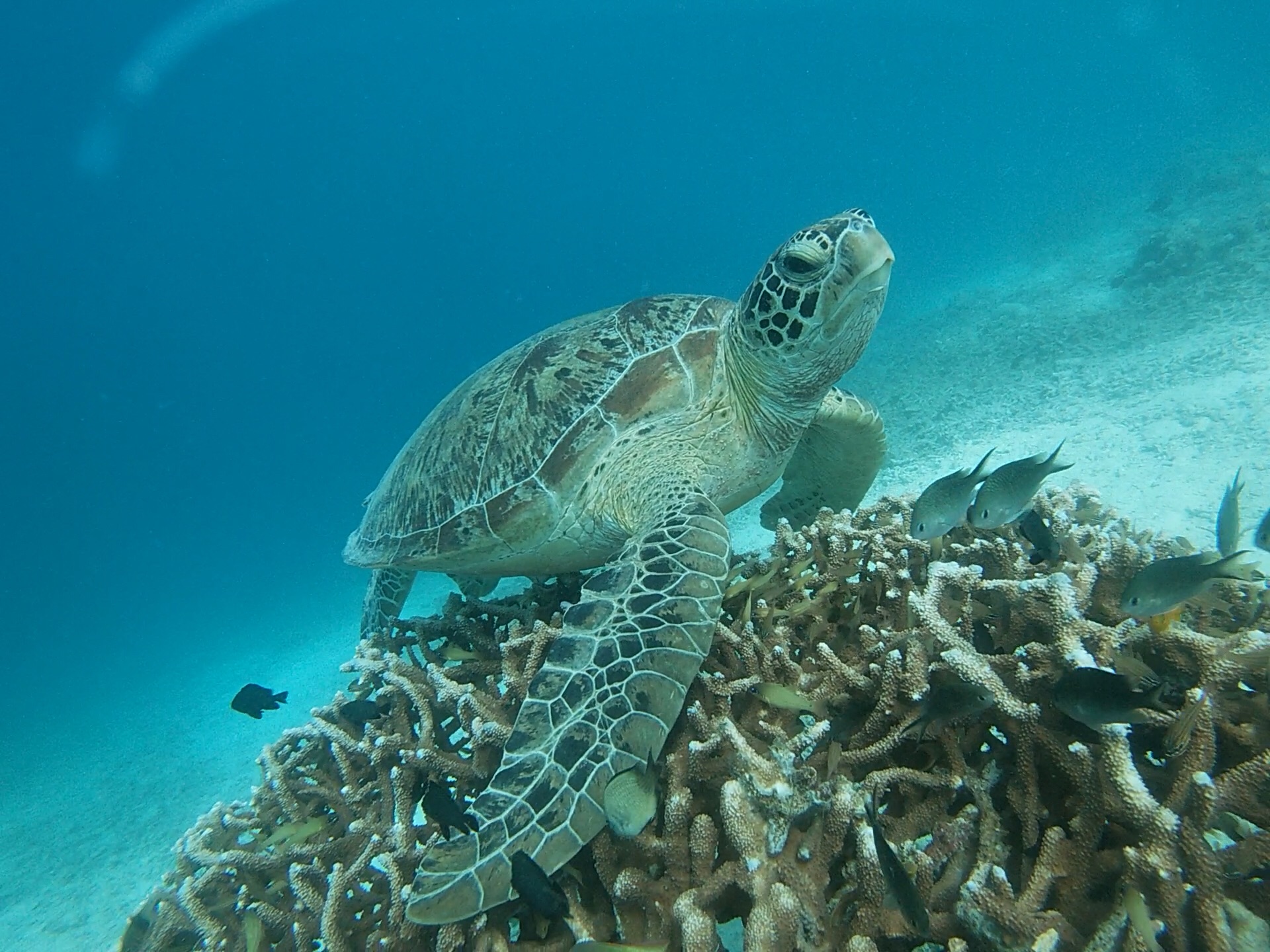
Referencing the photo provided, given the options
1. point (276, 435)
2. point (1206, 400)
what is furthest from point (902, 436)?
point (276, 435)

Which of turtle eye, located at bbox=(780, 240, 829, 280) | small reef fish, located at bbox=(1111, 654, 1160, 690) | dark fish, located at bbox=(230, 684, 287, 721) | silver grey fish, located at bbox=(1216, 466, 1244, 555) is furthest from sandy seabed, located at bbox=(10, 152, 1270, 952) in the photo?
turtle eye, located at bbox=(780, 240, 829, 280)

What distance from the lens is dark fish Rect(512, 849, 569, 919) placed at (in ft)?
4.91

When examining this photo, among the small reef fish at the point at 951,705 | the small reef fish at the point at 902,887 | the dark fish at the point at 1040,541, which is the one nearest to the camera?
the small reef fish at the point at 902,887

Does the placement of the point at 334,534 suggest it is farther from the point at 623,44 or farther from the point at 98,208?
the point at 623,44

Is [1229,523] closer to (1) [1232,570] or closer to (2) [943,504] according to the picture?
(1) [1232,570]

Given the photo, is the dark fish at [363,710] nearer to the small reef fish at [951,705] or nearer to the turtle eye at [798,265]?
the small reef fish at [951,705]

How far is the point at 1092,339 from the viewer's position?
9078 mm

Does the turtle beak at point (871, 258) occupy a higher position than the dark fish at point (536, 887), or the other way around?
the turtle beak at point (871, 258)

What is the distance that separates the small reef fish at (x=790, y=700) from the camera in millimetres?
1829

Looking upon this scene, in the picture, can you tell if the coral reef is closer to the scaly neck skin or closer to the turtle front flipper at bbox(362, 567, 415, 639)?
the scaly neck skin

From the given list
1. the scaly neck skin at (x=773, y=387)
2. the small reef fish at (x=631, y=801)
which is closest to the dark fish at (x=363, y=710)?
the small reef fish at (x=631, y=801)

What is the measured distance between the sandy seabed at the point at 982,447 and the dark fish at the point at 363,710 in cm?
431

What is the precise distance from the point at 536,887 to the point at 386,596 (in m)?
3.97

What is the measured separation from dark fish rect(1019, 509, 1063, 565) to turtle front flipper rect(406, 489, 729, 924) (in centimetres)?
112
